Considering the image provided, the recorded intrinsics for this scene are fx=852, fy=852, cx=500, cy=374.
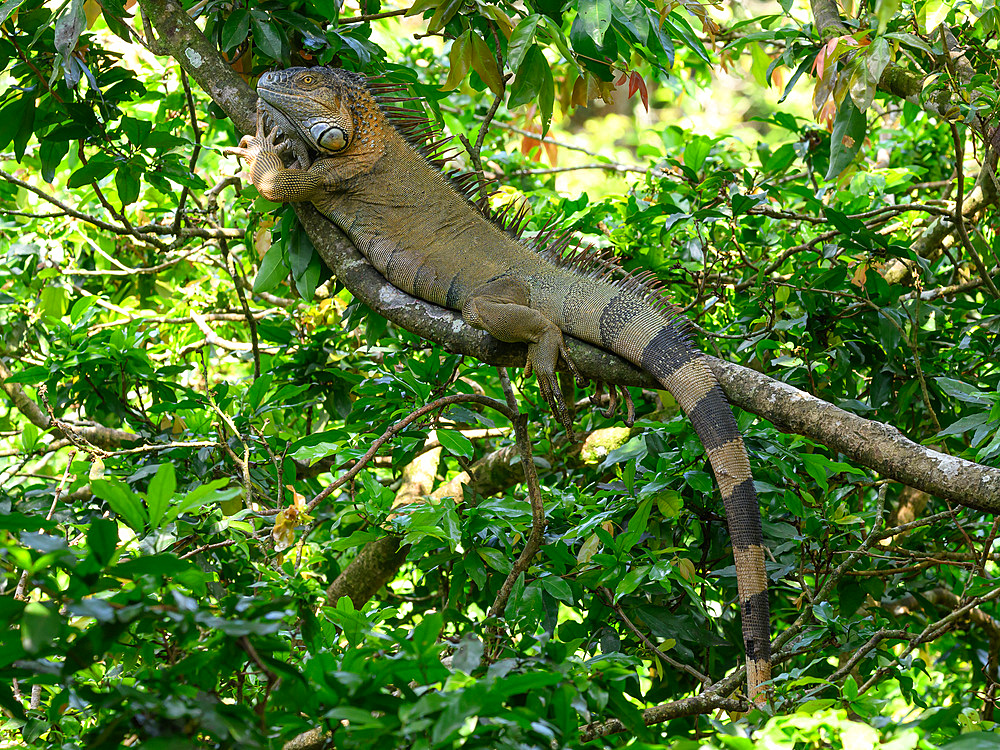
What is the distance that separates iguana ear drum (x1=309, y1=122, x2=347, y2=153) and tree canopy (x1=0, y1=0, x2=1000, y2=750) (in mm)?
240

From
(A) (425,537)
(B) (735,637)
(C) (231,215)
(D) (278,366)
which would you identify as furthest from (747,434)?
(C) (231,215)

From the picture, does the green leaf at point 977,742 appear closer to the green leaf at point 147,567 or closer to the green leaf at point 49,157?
the green leaf at point 147,567

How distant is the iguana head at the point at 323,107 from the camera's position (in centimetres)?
312

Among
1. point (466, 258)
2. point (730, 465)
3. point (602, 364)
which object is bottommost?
point (730, 465)

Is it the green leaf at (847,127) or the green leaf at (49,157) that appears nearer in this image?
the green leaf at (847,127)

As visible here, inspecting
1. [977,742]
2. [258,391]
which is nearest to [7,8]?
[258,391]

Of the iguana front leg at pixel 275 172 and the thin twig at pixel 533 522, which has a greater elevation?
the iguana front leg at pixel 275 172

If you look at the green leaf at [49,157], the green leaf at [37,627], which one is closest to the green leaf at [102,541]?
the green leaf at [37,627]

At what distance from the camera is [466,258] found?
10.4 ft

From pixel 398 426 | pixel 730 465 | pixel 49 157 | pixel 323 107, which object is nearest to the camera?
pixel 398 426

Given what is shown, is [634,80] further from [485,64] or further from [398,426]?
[398,426]

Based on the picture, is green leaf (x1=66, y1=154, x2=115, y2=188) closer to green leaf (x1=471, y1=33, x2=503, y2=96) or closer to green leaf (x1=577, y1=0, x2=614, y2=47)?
green leaf (x1=471, y1=33, x2=503, y2=96)

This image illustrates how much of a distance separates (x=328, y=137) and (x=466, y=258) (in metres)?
0.71

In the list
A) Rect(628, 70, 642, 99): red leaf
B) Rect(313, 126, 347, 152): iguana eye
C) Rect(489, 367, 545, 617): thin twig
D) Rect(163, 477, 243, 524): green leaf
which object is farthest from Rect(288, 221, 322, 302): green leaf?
Rect(628, 70, 642, 99): red leaf
